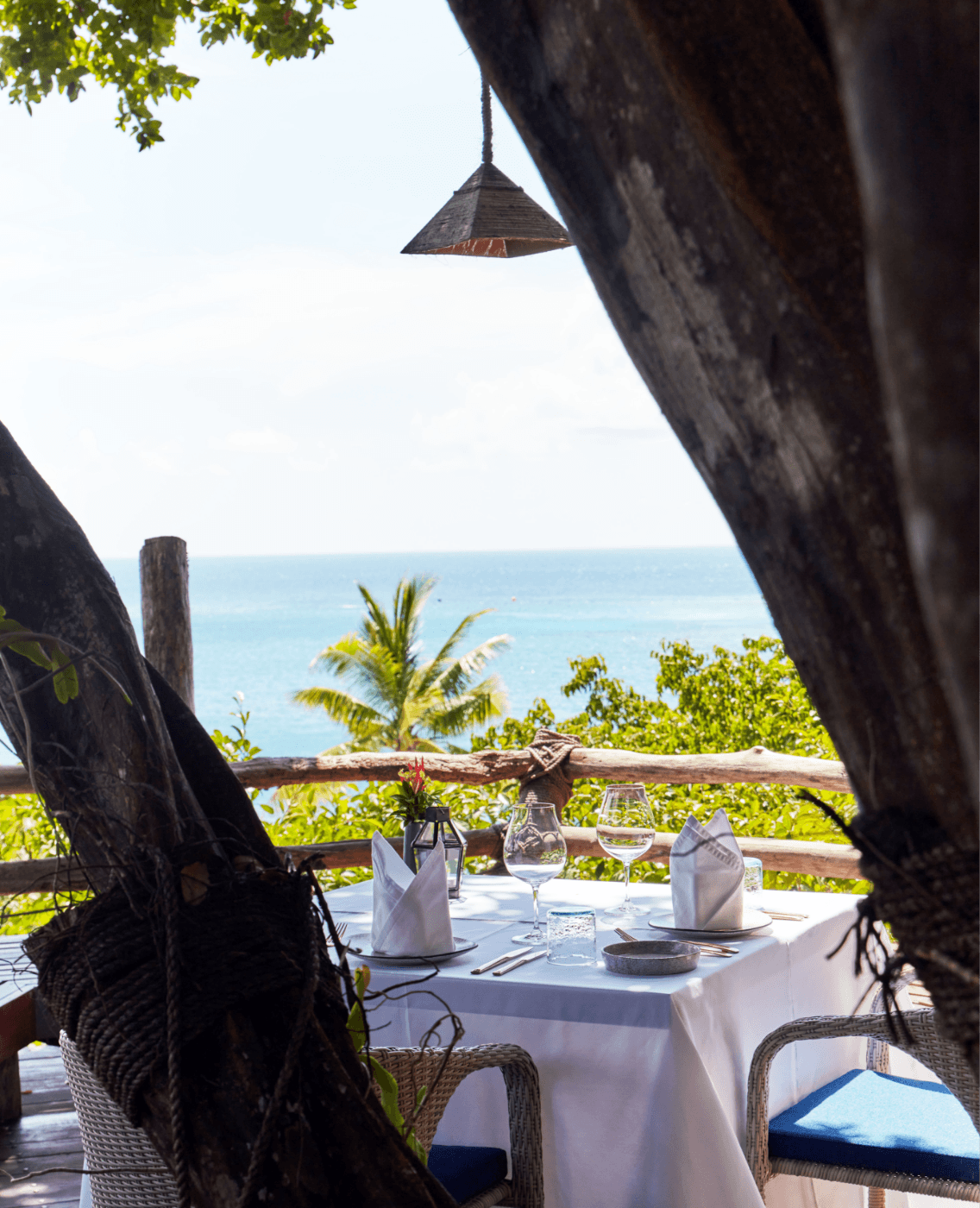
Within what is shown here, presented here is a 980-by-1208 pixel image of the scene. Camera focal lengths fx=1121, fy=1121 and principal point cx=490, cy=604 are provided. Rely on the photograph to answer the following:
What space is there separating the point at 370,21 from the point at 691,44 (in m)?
3.06

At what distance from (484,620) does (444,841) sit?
257 feet

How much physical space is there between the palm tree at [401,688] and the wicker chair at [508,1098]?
15.9 m

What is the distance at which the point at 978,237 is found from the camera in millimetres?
333

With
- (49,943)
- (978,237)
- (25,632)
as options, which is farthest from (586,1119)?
(978,237)

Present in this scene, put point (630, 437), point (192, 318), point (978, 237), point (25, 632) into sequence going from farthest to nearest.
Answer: point (630, 437) < point (192, 318) < point (25, 632) < point (978, 237)

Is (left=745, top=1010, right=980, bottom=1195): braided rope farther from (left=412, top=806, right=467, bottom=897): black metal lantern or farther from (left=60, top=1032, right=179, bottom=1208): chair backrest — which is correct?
(left=60, top=1032, right=179, bottom=1208): chair backrest

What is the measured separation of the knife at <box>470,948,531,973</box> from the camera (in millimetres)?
2086

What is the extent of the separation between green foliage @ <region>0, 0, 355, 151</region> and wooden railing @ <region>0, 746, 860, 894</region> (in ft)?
7.38

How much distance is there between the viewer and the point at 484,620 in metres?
81.1

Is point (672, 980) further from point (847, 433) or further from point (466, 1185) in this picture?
point (847, 433)

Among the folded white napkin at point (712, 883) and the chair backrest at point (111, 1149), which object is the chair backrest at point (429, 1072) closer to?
the chair backrest at point (111, 1149)

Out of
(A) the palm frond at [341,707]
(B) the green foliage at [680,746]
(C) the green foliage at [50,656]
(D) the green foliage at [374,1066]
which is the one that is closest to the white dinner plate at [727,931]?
(D) the green foliage at [374,1066]

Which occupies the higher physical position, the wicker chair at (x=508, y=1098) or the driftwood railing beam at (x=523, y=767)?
the driftwood railing beam at (x=523, y=767)

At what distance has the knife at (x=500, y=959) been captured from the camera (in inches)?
82.1
